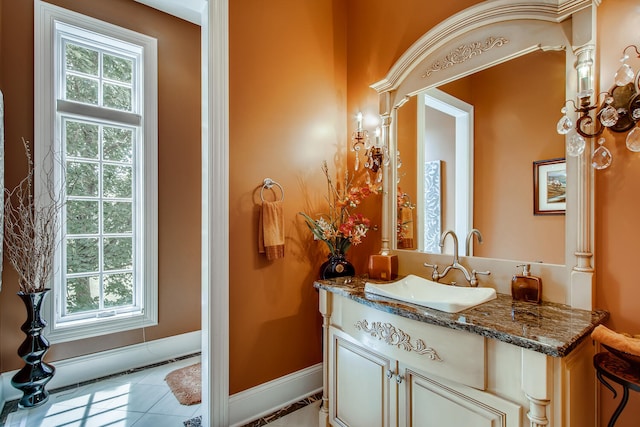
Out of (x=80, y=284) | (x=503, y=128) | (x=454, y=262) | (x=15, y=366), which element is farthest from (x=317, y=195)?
(x=15, y=366)

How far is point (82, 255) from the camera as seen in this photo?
250 centimetres

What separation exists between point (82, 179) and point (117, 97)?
0.79m

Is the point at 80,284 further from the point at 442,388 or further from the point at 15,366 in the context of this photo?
the point at 442,388

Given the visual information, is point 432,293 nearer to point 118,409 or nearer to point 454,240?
point 454,240

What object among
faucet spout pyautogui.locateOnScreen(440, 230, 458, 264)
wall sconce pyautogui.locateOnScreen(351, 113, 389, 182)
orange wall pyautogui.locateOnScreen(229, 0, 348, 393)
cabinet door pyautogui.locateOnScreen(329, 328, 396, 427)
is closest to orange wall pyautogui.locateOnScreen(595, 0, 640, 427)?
faucet spout pyautogui.locateOnScreen(440, 230, 458, 264)

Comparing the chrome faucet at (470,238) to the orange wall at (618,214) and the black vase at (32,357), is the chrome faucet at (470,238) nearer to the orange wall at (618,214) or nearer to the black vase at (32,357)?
the orange wall at (618,214)

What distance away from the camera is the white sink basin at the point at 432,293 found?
4.00 feet

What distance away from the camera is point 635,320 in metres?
1.12

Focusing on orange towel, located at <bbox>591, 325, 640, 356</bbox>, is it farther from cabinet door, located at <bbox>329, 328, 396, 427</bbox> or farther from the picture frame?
cabinet door, located at <bbox>329, 328, 396, 427</bbox>

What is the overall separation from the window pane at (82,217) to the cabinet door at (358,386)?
228cm

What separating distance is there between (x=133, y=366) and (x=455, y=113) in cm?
320

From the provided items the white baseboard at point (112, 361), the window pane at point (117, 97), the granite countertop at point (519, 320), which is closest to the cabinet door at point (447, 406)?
the granite countertop at point (519, 320)

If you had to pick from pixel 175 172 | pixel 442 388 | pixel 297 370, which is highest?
pixel 175 172

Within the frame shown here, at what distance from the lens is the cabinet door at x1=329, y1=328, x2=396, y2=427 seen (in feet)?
A: 4.58
